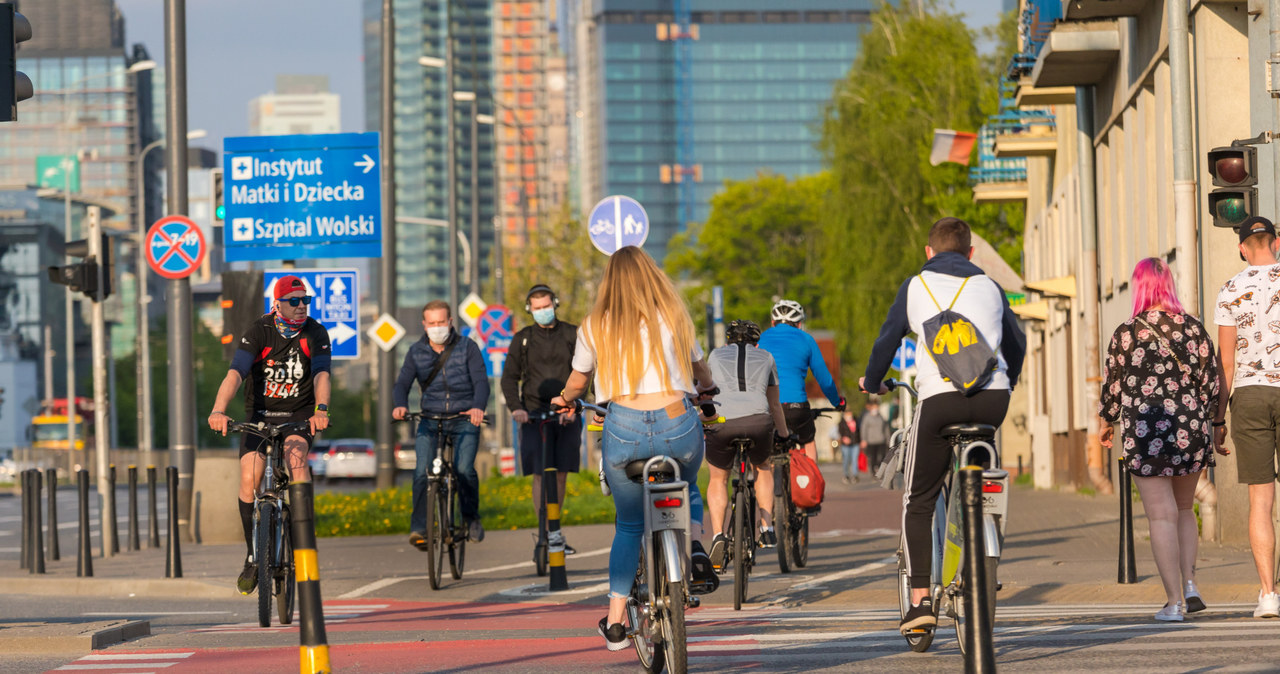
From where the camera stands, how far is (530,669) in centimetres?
804

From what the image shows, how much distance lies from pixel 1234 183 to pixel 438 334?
227 inches

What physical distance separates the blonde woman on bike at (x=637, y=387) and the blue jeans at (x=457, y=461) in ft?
19.2

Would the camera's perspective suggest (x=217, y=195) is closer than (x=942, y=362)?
No

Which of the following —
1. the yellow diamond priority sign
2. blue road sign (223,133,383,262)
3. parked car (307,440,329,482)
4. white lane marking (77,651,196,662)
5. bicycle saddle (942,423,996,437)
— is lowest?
parked car (307,440,329,482)

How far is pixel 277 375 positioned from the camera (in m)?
10.9

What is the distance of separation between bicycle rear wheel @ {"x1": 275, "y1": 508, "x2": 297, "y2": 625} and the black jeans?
4088 millimetres

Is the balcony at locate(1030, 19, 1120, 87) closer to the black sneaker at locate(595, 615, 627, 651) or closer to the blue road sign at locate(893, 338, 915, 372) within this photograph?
the blue road sign at locate(893, 338, 915, 372)

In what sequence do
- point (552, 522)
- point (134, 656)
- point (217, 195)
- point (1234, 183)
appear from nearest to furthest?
point (134, 656) → point (1234, 183) → point (552, 522) → point (217, 195)

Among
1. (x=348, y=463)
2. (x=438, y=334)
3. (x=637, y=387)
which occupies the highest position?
(x=438, y=334)

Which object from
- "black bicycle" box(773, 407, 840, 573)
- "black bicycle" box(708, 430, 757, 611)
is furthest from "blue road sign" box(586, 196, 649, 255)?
"black bicycle" box(708, 430, 757, 611)

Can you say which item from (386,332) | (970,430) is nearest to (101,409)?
(386,332)

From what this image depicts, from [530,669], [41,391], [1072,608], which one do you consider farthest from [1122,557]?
[41,391]

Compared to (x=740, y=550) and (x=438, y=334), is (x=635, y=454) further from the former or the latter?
(x=438, y=334)

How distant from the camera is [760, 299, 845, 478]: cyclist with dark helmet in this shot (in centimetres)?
1303
